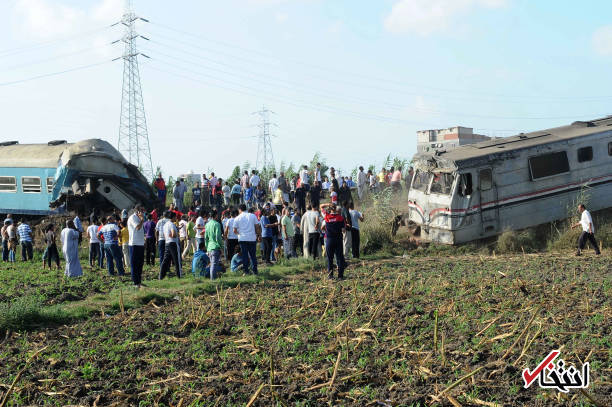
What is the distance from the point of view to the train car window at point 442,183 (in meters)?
18.3

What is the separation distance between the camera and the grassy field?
6.63m

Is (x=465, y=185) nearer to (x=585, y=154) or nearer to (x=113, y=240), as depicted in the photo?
(x=585, y=154)

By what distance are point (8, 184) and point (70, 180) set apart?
395 centimetres

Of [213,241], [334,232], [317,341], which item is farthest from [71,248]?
[317,341]

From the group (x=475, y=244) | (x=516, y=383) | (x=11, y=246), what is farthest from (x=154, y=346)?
(x=11, y=246)

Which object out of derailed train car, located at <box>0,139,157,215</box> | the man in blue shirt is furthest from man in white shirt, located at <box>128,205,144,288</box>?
derailed train car, located at <box>0,139,157,215</box>

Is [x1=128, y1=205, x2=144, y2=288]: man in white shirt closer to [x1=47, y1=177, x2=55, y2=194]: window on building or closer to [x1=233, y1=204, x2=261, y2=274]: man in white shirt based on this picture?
[x1=233, y1=204, x2=261, y2=274]: man in white shirt

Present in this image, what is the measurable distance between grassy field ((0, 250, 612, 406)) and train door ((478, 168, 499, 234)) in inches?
171

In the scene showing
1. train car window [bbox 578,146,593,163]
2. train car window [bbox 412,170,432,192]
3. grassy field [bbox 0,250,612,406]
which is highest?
train car window [bbox 578,146,593,163]

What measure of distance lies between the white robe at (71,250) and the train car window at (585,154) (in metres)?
15.0

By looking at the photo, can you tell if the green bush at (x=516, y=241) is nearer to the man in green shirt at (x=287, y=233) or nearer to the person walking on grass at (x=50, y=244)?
the man in green shirt at (x=287, y=233)

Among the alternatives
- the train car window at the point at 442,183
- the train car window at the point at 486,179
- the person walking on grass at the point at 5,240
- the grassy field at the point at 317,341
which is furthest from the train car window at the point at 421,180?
the person walking on grass at the point at 5,240

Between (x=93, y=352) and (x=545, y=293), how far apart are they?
7.57m

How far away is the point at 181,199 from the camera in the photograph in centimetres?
2750
